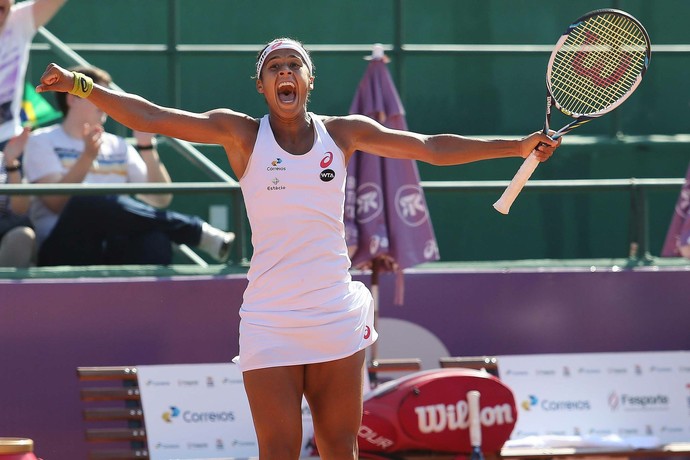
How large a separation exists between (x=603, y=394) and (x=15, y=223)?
3309 mm

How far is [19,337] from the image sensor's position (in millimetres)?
6816

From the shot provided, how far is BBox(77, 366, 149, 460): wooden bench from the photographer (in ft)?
21.7

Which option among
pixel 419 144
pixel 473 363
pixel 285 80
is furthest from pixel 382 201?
pixel 285 80

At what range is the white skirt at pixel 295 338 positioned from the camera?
4.45 meters

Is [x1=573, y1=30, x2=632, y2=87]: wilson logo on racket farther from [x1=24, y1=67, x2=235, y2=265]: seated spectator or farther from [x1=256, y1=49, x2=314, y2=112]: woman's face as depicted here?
[x1=24, y1=67, x2=235, y2=265]: seated spectator

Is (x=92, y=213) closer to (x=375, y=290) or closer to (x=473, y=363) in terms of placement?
(x=375, y=290)

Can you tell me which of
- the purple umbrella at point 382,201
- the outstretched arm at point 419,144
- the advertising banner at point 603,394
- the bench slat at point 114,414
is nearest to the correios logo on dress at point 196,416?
the bench slat at point 114,414

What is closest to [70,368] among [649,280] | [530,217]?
[649,280]

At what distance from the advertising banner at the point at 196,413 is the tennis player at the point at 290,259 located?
2.18 metres

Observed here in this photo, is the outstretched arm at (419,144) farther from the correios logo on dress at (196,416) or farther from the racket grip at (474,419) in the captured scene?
the correios logo on dress at (196,416)

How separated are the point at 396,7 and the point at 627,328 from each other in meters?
2.70

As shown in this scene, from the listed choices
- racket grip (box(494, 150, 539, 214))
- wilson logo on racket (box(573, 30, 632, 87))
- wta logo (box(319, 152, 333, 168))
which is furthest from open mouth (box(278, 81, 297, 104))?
wilson logo on racket (box(573, 30, 632, 87))

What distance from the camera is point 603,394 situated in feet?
23.5

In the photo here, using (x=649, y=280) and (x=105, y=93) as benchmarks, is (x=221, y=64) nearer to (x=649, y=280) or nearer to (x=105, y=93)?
(x=649, y=280)
